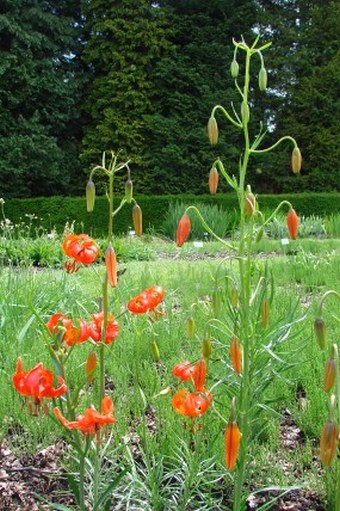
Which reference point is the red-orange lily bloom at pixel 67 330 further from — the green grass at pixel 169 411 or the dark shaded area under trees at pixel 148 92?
the dark shaded area under trees at pixel 148 92

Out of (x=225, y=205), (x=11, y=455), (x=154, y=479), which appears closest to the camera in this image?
(x=154, y=479)

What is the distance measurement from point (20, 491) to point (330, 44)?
15516mm

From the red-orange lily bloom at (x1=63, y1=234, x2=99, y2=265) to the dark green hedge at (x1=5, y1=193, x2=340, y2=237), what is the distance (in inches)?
355

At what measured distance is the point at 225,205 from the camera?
1145 centimetres

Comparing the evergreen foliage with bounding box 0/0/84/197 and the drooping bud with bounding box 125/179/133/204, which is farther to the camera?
the evergreen foliage with bounding box 0/0/84/197

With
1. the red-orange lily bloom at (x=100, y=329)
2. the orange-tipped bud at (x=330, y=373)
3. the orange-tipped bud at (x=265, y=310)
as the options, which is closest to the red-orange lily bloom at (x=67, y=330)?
the red-orange lily bloom at (x=100, y=329)

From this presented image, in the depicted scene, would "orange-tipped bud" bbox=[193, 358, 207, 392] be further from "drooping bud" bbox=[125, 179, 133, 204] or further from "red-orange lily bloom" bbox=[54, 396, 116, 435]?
"drooping bud" bbox=[125, 179, 133, 204]

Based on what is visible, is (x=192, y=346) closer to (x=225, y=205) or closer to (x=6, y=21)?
(x=225, y=205)

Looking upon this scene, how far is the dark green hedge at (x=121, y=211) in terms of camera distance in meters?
11.0

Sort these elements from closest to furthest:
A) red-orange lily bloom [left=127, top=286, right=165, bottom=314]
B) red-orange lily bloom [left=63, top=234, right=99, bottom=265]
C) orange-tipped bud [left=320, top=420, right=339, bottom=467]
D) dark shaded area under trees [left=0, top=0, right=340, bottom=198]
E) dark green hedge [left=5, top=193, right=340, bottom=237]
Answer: orange-tipped bud [left=320, top=420, right=339, bottom=467] < red-orange lily bloom [left=63, top=234, right=99, bottom=265] < red-orange lily bloom [left=127, top=286, right=165, bottom=314] < dark green hedge [left=5, top=193, right=340, bottom=237] < dark shaded area under trees [left=0, top=0, right=340, bottom=198]

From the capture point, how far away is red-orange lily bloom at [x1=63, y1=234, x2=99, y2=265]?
141 cm

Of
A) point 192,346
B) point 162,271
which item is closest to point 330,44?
point 162,271

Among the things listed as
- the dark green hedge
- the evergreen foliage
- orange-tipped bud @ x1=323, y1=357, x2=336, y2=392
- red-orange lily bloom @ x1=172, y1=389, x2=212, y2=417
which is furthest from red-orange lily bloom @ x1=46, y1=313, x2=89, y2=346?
the evergreen foliage

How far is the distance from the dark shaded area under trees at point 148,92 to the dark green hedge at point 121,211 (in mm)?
2335
